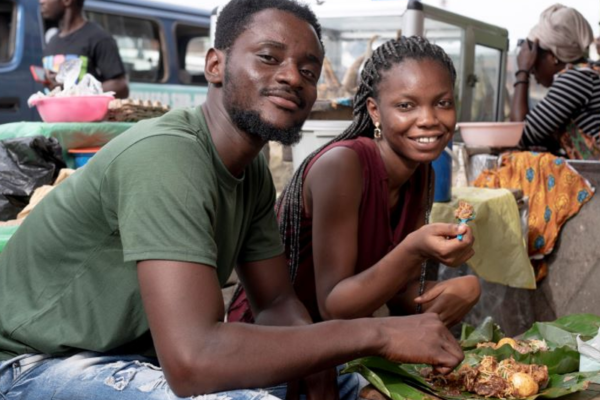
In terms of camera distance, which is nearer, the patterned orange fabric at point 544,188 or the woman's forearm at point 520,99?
the patterned orange fabric at point 544,188

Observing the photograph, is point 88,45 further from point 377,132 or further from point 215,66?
point 215,66

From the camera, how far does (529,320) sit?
14.5 ft

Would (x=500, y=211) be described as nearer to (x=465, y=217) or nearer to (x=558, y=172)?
(x=558, y=172)

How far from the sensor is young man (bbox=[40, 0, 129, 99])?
15.7ft

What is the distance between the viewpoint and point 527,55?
5.05 meters

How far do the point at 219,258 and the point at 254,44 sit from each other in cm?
56

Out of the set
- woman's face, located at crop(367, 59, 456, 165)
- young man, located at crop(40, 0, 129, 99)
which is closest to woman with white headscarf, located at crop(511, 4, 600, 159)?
woman's face, located at crop(367, 59, 456, 165)

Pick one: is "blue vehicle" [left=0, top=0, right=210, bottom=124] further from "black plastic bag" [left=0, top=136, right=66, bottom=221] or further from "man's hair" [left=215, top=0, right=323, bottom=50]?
"man's hair" [left=215, top=0, right=323, bottom=50]

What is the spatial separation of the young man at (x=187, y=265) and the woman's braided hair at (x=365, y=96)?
14.6 inches

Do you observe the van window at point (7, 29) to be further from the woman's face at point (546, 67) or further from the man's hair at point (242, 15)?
the man's hair at point (242, 15)

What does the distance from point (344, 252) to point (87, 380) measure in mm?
903

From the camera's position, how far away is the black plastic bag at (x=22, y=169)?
3064 mm

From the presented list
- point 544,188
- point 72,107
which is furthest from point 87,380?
point 544,188

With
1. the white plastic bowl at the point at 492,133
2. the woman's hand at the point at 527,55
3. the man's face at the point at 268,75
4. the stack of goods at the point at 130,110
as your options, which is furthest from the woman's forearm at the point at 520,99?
the man's face at the point at 268,75
